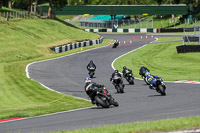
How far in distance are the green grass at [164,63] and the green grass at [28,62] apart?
29.8 feet

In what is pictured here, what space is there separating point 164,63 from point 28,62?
13891 millimetres

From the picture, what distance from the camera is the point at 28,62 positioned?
143 feet

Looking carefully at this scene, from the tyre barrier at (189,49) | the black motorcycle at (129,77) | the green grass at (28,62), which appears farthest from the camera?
the tyre barrier at (189,49)

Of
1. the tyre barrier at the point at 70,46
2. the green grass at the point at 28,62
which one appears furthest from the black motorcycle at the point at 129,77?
the tyre barrier at the point at 70,46

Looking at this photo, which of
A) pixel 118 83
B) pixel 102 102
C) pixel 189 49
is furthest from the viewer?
pixel 189 49

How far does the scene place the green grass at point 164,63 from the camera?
32.3m

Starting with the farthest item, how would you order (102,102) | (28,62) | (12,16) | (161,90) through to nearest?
(12,16)
(28,62)
(161,90)
(102,102)

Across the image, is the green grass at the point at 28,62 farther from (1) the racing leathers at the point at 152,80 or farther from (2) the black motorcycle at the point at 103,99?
(1) the racing leathers at the point at 152,80

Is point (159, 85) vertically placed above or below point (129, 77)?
above

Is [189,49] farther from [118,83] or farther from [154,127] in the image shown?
[154,127]

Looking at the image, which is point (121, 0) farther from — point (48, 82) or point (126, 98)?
point (126, 98)

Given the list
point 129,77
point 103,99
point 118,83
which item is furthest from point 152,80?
point 129,77

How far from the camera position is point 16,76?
32594mm

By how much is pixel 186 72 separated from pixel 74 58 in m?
17.7
